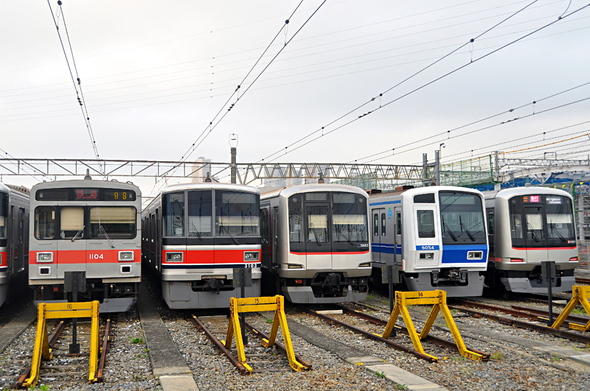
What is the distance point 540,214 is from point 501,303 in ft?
8.78

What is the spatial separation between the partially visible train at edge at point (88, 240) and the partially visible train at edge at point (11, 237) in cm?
81

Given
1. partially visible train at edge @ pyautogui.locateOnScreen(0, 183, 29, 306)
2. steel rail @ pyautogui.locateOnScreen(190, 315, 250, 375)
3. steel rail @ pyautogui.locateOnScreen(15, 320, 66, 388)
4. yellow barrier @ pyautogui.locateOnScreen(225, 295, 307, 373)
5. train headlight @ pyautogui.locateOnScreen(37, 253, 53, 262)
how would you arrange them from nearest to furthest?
steel rail @ pyautogui.locateOnScreen(15, 320, 66, 388) < steel rail @ pyautogui.locateOnScreen(190, 315, 250, 375) < yellow barrier @ pyautogui.locateOnScreen(225, 295, 307, 373) < train headlight @ pyautogui.locateOnScreen(37, 253, 53, 262) < partially visible train at edge @ pyautogui.locateOnScreen(0, 183, 29, 306)

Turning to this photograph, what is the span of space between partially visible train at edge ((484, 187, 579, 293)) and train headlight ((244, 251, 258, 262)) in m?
7.14

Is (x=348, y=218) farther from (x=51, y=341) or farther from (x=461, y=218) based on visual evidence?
(x=51, y=341)

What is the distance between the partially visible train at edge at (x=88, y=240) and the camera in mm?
11641

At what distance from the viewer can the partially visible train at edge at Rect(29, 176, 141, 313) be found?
38.2 feet


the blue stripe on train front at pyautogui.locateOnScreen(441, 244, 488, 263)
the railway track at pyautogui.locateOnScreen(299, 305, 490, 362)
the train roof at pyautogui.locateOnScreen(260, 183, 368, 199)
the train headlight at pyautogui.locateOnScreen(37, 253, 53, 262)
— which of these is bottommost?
the railway track at pyautogui.locateOnScreen(299, 305, 490, 362)

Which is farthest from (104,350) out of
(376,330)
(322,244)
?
(322,244)

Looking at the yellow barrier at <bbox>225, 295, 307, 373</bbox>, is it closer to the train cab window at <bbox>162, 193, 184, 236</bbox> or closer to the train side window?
the train cab window at <bbox>162, 193, 184, 236</bbox>

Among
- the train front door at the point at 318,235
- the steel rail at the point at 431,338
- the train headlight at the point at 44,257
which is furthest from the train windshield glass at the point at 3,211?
the steel rail at the point at 431,338

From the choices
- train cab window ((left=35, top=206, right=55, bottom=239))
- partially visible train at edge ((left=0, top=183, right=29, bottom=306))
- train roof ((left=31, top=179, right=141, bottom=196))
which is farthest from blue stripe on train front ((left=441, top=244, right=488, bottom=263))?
partially visible train at edge ((left=0, top=183, right=29, bottom=306))

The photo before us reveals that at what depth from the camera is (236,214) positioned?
12930 mm

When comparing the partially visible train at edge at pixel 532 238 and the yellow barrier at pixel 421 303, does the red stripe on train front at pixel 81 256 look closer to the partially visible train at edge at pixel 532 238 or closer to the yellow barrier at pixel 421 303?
the yellow barrier at pixel 421 303

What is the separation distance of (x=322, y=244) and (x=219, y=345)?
465 centimetres
